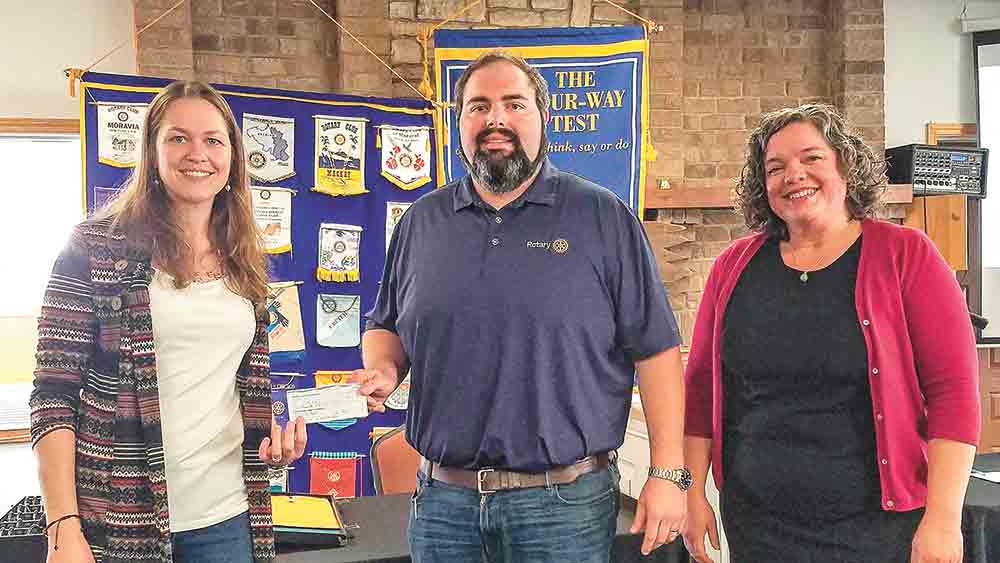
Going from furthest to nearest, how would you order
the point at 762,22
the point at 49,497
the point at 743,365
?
the point at 762,22 → the point at 743,365 → the point at 49,497

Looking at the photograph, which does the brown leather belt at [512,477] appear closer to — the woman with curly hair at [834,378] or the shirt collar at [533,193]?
the woman with curly hair at [834,378]

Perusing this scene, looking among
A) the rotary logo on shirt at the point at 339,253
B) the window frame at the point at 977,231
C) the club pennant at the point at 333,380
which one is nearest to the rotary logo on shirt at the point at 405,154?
the rotary logo on shirt at the point at 339,253

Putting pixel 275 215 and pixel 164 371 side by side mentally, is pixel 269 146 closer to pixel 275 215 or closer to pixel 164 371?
pixel 275 215

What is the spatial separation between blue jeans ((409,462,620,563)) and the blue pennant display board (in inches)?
81.6

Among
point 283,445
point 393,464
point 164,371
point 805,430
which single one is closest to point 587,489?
point 805,430

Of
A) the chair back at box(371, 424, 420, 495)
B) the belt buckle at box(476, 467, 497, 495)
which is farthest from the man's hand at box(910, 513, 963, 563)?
the chair back at box(371, 424, 420, 495)

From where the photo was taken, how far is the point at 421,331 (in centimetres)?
180

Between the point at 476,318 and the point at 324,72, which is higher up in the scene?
the point at 324,72

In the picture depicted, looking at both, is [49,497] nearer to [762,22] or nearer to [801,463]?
[801,463]

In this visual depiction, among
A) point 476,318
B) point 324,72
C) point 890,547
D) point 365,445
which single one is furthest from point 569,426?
point 324,72

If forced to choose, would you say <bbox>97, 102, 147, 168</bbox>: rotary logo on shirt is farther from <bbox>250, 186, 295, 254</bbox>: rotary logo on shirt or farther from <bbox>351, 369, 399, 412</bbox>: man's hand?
<bbox>351, 369, 399, 412</bbox>: man's hand

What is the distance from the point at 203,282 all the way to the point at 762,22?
5.05 metres

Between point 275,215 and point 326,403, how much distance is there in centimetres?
78

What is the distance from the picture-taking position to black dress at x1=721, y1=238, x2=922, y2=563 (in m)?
1.76
